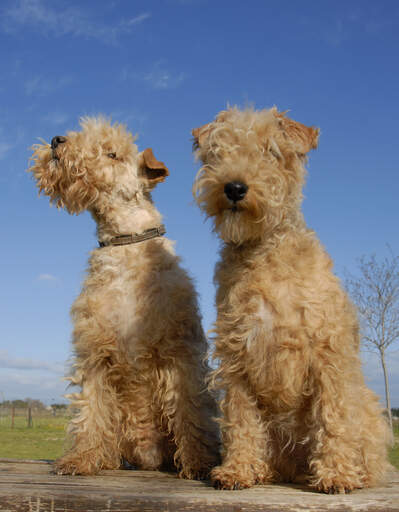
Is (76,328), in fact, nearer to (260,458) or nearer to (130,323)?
(130,323)

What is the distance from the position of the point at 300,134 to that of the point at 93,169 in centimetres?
195

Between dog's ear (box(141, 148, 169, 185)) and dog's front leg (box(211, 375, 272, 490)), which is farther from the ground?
dog's ear (box(141, 148, 169, 185))

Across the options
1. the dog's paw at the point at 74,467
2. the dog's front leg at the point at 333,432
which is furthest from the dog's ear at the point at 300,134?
the dog's paw at the point at 74,467

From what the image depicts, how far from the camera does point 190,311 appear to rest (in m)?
4.41

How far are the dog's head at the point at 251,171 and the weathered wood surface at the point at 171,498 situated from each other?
1755 millimetres

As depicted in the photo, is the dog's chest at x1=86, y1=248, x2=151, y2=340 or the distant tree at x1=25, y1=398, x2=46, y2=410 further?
the distant tree at x1=25, y1=398, x2=46, y2=410

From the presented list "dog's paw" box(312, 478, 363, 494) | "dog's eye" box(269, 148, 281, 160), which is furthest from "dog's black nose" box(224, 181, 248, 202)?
"dog's paw" box(312, 478, 363, 494)

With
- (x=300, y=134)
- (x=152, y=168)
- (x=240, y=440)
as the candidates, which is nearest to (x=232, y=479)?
(x=240, y=440)

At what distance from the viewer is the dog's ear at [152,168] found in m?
4.83

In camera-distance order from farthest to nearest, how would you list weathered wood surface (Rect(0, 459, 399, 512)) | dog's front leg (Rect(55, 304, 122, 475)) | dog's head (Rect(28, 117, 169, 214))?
dog's head (Rect(28, 117, 169, 214))
dog's front leg (Rect(55, 304, 122, 475))
weathered wood surface (Rect(0, 459, 399, 512))

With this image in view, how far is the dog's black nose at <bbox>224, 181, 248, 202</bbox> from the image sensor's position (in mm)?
3463

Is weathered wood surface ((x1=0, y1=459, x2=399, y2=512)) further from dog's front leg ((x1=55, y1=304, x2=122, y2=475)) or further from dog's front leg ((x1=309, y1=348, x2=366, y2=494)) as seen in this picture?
dog's front leg ((x1=55, y1=304, x2=122, y2=475))

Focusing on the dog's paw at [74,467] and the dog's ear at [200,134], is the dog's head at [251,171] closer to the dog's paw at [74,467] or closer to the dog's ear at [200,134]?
the dog's ear at [200,134]

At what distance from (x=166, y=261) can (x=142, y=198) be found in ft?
2.29
